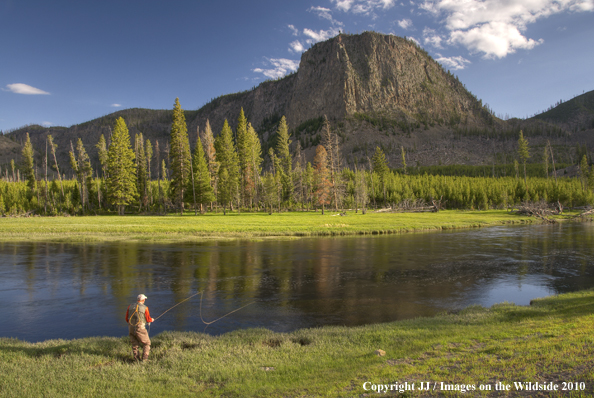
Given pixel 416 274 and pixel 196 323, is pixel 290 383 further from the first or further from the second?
pixel 416 274

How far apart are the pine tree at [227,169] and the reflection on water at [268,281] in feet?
121

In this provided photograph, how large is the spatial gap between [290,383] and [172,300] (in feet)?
35.8

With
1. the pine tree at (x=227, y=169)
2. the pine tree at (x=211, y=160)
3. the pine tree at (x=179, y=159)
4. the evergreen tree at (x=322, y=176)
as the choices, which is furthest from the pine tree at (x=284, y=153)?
the pine tree at (x=179, y=159)

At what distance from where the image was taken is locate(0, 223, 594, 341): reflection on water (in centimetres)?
1361

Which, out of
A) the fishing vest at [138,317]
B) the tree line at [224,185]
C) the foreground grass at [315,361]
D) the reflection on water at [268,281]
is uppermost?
the tree line at [224,185]

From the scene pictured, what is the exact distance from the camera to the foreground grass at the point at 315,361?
6836 millimetres

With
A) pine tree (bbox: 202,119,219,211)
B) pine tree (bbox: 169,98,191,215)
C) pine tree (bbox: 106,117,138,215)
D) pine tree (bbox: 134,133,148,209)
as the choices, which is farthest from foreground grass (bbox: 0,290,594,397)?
pine tree (bbox: 134,133,148,209)

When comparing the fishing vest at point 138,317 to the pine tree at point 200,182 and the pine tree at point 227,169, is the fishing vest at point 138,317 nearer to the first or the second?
the pine tree at point 227,169

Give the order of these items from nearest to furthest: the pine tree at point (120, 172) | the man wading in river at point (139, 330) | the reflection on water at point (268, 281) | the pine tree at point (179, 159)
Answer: the man wading in river at point (139, 330), the reflection on water at point (268, 281), the pine tree at point (179, 159), the pine tree at point (120, 172)

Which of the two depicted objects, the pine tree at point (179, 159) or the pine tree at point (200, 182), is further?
the pine tree at point (200, 182)

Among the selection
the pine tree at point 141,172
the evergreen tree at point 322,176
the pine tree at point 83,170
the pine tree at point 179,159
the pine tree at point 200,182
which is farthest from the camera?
the pine tree at point 141,172

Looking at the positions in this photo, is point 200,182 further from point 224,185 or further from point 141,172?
point 141,172

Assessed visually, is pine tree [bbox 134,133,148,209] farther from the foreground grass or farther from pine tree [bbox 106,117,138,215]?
the foreground grass

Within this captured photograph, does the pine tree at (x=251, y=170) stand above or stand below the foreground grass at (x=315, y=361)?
above
